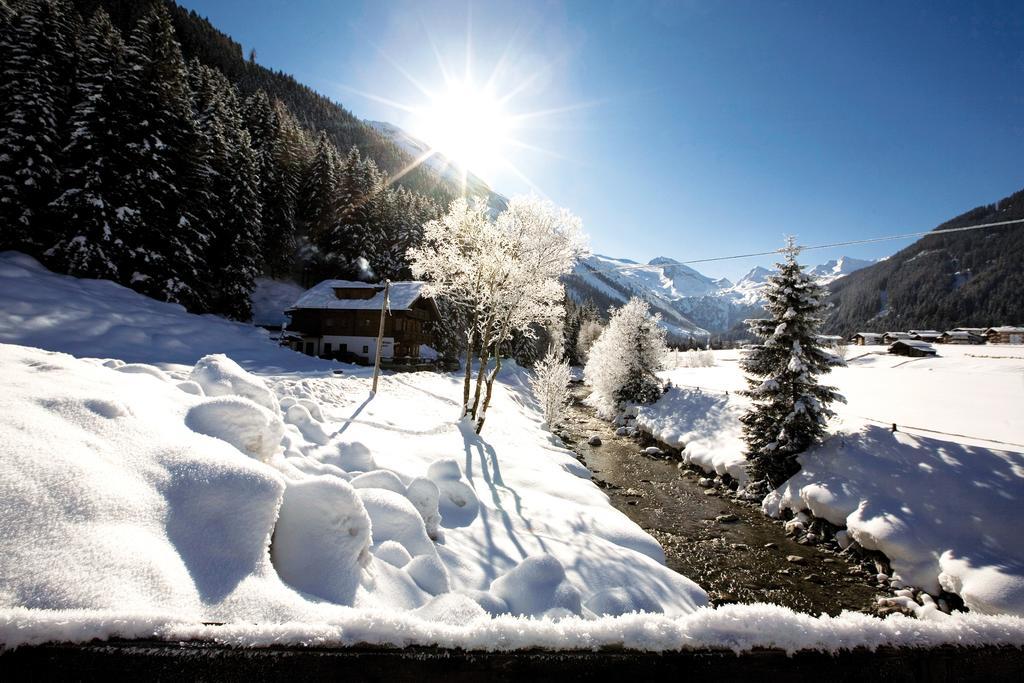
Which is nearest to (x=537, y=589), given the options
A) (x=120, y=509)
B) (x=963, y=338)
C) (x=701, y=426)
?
(x=120, y=509)

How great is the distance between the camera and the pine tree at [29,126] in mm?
23531

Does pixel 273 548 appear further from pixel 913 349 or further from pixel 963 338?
pixel 963 338

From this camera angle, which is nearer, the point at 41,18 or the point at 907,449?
the point at 907,449

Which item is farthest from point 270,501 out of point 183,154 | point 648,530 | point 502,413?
point 183,154

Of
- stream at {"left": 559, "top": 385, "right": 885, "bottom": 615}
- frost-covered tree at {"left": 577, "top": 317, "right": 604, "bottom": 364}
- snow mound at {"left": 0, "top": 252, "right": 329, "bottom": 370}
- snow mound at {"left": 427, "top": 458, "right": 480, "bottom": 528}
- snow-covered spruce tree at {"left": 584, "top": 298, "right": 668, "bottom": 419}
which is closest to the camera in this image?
snow mound at {"left": 427, "top": 458, "right": 480, "bottom": 528}

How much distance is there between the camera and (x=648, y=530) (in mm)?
12492

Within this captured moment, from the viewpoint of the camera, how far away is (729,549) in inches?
457

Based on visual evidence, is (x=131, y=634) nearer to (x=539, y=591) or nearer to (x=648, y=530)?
(x=539, y=591)

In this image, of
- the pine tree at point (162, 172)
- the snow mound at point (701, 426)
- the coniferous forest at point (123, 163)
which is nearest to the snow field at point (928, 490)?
the snow mound at point (701, 426)

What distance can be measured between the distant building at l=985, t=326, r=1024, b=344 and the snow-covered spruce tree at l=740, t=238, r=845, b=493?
9462cm

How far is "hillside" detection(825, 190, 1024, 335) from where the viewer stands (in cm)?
12706

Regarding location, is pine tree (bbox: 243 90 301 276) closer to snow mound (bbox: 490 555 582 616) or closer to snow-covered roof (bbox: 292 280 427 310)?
snow-covered roof (bbox: 292 280 427 310)

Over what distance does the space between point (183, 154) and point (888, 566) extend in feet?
146

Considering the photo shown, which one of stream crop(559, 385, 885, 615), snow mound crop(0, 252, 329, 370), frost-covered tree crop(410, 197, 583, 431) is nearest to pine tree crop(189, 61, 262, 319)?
snow mound crop(0, 252, 329, 370)
